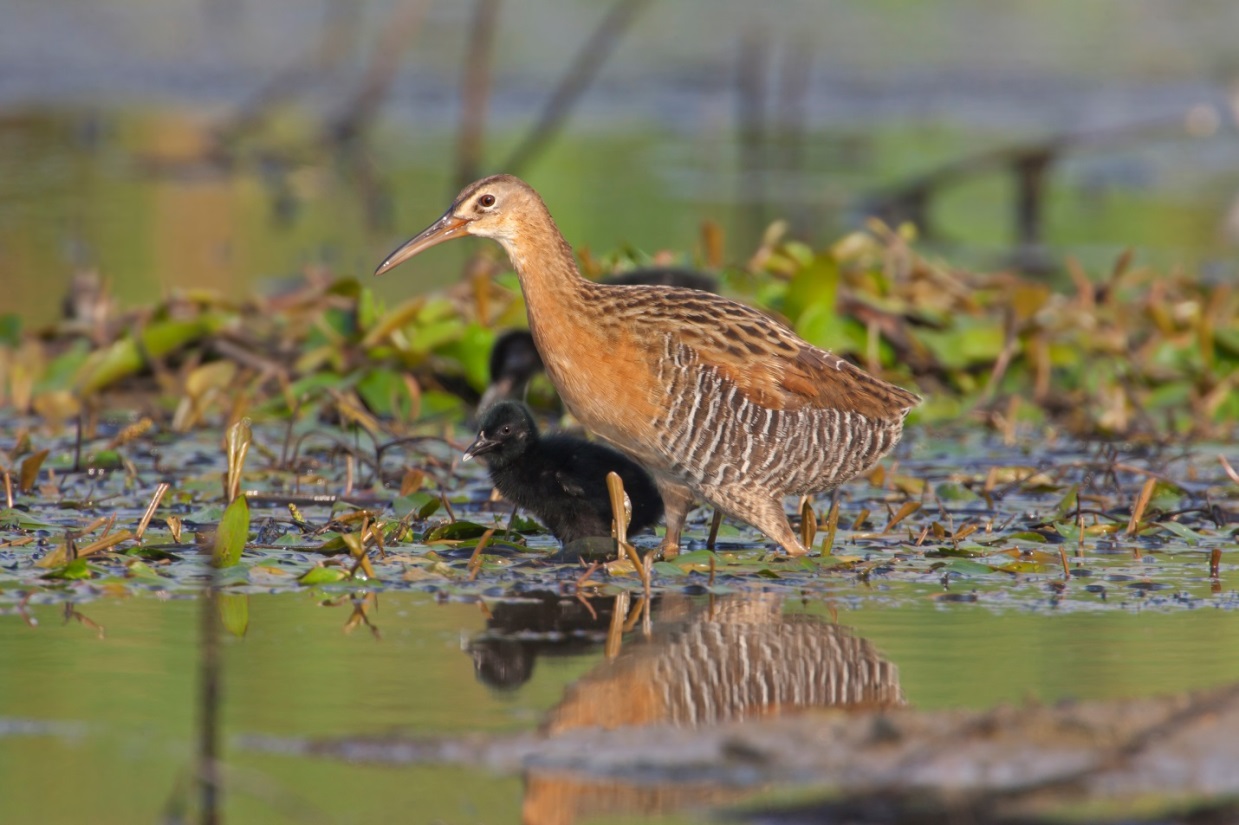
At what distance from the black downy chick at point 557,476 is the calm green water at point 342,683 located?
92 cm

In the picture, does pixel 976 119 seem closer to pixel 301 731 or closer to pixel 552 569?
pixel 552 569

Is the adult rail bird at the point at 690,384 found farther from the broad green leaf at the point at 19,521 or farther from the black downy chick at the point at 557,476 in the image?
the broad green leaf at the point at 19,521

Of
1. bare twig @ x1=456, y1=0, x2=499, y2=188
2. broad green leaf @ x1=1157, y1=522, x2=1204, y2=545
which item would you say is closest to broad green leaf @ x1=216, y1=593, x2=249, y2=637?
broad green leaf @ x1=1157, y1=522, x2=1204, y2=545

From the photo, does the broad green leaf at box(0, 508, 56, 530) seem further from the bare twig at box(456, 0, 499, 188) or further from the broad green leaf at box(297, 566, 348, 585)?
the bare twig at box(456, 0, 499, 188)

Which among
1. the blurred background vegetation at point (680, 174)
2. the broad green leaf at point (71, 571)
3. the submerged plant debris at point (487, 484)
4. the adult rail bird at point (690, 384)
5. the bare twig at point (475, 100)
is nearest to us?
the broad green leaf at point (71, 571)

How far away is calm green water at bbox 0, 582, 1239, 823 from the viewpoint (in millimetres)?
3887

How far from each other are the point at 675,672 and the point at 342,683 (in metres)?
0.80

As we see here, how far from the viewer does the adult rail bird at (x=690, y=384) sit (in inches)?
237

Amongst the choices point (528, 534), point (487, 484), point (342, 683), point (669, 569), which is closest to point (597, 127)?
point (487, 484)

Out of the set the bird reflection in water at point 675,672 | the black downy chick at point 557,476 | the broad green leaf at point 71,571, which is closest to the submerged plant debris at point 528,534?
the broad green leaf at point 71,571

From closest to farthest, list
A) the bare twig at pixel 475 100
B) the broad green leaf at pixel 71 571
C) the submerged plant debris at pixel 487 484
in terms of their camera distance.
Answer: the broad green leaf at pixel 71 571 → the submerged plant debris at pixel 487 484 → the bare twig at pixel 475 100

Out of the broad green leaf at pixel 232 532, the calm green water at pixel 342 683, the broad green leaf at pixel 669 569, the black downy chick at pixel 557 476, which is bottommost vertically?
the calm green water at pixel 342 683

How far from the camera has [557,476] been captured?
6422 millimetres

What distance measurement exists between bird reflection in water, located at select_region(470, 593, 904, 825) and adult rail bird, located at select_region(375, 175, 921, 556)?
0.59 m
